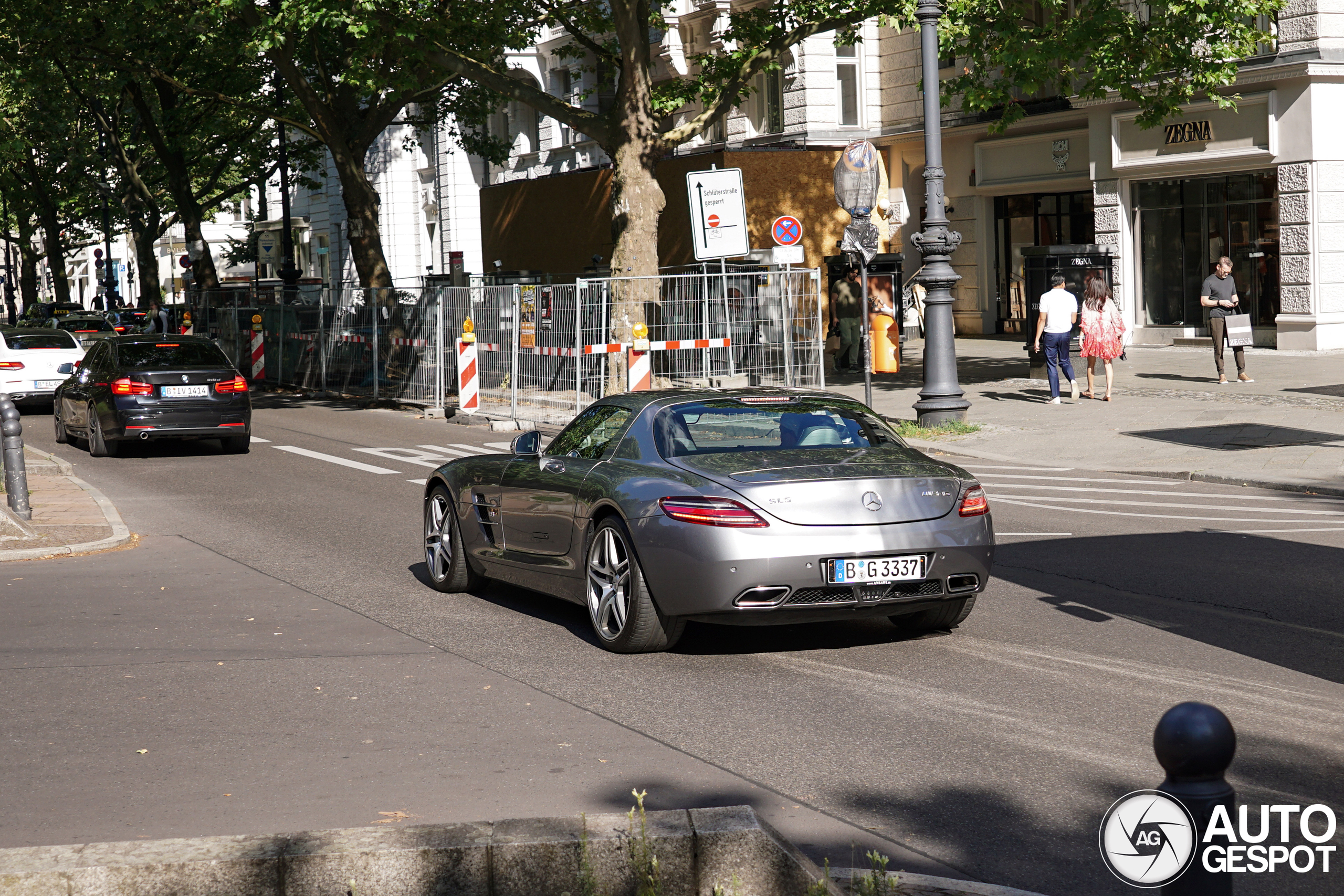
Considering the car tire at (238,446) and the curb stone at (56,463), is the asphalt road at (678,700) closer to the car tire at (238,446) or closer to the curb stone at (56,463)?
the curb stone at (56,463)

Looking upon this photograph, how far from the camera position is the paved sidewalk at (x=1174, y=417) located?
49.4 ft

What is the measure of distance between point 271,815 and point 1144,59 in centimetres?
1943

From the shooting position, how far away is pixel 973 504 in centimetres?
751

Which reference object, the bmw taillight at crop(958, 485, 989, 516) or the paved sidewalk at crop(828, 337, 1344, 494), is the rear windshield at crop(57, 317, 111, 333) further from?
the bmw taillight at crop(958, 485, 989, 516)

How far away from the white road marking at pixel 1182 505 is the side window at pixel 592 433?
573 centimetres

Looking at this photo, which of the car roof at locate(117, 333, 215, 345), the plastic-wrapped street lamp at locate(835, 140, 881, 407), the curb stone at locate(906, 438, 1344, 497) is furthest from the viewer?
the car roof at locate(117, 333, 215, 345)

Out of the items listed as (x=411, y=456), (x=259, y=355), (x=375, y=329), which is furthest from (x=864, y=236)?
(x=259, y=355)

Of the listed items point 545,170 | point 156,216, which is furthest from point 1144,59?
point 156,216

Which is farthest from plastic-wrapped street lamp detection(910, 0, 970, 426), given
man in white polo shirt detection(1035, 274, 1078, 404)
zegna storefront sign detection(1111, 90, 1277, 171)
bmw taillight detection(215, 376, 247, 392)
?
bmw taillight detection(215, 376, 247, 392)

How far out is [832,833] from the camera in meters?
4.76

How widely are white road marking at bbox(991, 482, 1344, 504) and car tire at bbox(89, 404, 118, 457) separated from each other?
422 inches

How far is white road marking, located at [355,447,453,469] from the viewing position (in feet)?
56.8

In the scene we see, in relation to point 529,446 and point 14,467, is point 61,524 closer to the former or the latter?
point 14,467

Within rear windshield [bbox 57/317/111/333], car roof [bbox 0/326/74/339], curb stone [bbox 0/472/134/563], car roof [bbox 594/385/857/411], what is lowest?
curb stone [bbox 0/472/134/563]
